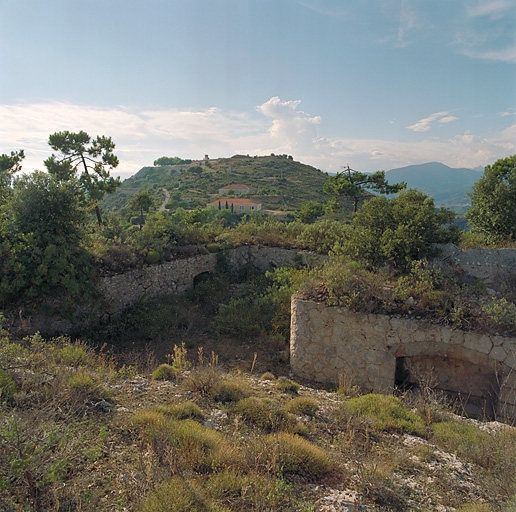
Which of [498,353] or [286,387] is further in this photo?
[286,387]

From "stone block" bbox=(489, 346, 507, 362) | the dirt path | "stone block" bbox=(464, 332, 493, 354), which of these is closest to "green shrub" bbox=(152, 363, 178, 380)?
"stone block" bbox=(464, 332, 493, 354)

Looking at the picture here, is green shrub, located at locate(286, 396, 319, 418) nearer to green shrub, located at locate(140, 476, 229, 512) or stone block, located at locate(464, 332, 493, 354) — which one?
green shrub, located at locate(140, 476, 229, 512)

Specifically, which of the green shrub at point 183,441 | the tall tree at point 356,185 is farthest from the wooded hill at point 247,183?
the green shrub at point 183,441

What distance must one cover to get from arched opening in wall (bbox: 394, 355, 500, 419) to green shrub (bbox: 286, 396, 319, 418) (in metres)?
2.39

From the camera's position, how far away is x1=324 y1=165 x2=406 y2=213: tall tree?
690 inches

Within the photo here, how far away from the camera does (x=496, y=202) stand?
9820 millimetres

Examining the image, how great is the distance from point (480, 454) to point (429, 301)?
2.95m

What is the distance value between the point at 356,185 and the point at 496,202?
8.63 m

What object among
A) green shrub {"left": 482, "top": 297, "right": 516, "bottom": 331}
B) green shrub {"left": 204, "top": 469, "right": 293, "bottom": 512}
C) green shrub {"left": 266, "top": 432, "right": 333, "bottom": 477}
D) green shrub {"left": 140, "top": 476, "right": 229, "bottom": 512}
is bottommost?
green shrub {"left": 266, "top": 432, "right": 333, "bottom": 477}

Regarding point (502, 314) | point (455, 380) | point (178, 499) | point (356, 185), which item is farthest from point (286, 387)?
point (356, 185)

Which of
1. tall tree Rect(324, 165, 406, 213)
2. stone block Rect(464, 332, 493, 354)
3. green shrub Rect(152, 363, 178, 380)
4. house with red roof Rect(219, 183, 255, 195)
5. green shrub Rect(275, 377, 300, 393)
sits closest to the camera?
green shrub Rect(152, 363, 178, 380)

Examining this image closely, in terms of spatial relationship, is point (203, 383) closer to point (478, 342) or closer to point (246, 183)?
point (478, 342)

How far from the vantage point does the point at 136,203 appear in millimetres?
16484

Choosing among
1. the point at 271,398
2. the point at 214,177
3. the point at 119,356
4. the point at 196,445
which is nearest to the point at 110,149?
the point at 119,356
